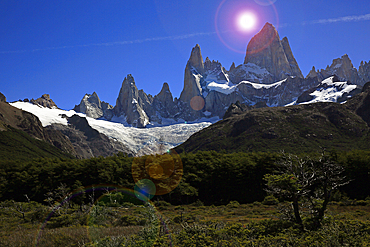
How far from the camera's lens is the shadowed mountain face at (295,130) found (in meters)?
111

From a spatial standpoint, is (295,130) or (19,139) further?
(19,139)

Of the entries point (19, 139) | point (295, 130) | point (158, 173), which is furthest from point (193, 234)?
point (19, 139)

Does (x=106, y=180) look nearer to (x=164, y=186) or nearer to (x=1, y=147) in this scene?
(x=164, y=186)

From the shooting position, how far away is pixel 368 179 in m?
36.5

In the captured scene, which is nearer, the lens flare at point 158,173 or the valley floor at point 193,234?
the valley floor at point 193,234

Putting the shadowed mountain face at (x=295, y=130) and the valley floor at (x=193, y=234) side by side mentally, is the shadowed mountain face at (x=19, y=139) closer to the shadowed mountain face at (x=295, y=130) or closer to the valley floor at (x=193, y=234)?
the shadowed mountain face at (x=295, y=130)

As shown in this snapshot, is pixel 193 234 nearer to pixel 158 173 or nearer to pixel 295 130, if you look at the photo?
pixel 158 173

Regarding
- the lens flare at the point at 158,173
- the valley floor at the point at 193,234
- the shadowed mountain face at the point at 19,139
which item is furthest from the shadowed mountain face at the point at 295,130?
the valley floor at the point at 193,234

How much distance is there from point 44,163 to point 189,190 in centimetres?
2502

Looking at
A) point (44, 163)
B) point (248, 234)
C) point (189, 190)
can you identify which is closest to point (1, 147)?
point (44, 163)

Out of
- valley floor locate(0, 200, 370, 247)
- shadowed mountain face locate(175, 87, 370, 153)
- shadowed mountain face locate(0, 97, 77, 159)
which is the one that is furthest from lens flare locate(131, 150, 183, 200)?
shadowed mountain face locate(0, 97, 77, 159)

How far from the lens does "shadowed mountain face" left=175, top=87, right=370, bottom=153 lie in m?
111

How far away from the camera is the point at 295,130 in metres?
→ 122

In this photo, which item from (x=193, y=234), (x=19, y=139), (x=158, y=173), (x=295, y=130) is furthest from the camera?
(x=19, y=139)
